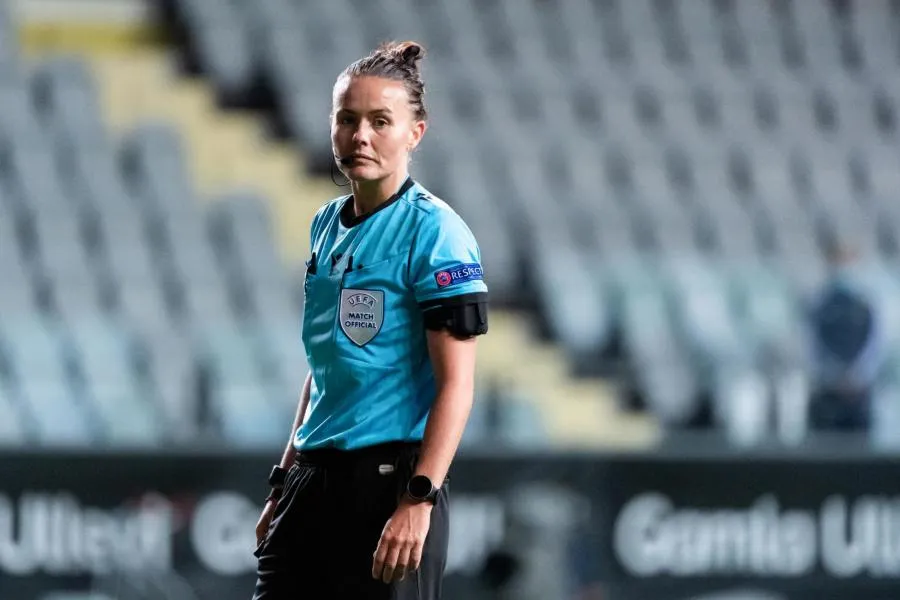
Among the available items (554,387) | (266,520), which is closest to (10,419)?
(554,387)

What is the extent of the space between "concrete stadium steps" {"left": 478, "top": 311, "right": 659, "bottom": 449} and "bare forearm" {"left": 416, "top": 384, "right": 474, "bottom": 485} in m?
5.78

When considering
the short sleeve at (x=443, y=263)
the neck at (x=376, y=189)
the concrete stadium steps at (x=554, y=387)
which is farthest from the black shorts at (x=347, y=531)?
the concrete stadium steps at (x=554, y=387)

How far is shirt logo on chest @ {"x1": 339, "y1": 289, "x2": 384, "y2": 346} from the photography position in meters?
2.86

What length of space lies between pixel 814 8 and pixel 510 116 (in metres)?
3.47

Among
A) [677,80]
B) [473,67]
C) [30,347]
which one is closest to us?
[30,347]

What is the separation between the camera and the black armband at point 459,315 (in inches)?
110

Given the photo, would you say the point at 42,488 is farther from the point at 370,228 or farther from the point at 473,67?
the point at 473,67

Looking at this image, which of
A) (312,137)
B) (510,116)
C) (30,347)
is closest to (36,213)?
(30,347)

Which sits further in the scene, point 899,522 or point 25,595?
point 899,522

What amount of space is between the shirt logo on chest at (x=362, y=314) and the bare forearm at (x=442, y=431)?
171 mm

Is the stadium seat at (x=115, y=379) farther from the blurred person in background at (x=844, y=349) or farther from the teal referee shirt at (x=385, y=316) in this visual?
the teal referee shirt at (x=385, y=316)

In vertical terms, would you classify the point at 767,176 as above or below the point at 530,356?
above

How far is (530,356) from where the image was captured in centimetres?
980

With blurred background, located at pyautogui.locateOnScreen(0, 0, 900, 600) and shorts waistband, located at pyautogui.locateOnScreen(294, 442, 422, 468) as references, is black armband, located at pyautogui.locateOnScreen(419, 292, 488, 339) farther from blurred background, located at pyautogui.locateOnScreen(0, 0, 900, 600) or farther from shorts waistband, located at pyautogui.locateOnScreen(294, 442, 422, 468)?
blurred background, located at pyautogui.locateOnScreen(0, 0, 900, 600)
